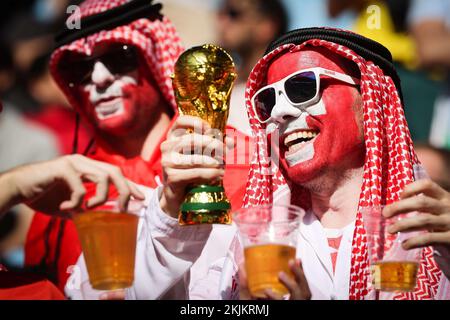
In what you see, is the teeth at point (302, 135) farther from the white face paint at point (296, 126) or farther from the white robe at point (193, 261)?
the white robe at point (193, 261)

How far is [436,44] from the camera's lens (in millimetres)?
6477

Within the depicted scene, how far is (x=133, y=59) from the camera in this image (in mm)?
5875

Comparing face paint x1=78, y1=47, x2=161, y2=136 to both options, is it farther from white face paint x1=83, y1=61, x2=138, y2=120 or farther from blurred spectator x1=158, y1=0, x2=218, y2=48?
blurred spectator x1=158, y1=0, x2=218, y2=48

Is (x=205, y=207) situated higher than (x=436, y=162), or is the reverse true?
(x=436, y=162)

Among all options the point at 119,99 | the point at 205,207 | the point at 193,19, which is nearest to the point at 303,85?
the point at 205,207

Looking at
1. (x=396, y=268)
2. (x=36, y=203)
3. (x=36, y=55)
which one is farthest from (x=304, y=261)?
(x=36, y=55)

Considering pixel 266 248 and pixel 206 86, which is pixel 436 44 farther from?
pixel 266 248

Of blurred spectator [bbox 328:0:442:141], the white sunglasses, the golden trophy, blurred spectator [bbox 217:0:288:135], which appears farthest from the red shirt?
blurred spectator [bbox 328:0:442:141]

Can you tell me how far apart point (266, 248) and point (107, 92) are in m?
2.30

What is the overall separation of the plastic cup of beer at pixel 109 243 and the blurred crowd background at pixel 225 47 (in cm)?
222

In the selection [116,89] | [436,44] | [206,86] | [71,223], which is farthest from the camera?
[436,44]

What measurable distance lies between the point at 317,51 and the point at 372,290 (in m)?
1.36

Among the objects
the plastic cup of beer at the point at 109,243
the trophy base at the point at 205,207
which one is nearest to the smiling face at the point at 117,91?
the trophy base at the point at 205,207
